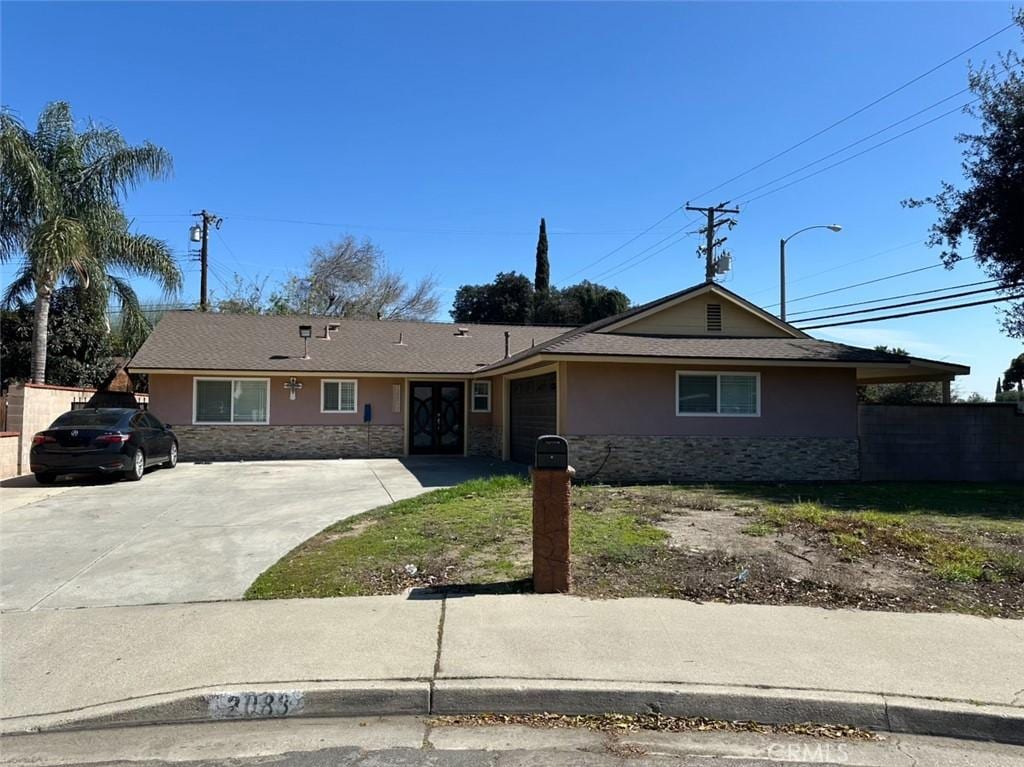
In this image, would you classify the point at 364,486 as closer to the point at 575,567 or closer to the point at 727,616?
the point at 575,567

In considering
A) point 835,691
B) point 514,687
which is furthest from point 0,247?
point 835,691

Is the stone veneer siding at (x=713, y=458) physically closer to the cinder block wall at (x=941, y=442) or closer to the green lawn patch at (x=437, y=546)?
the cinder block wall at (x=941, y=442)

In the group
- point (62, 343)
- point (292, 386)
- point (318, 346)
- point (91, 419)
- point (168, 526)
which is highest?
point (62, 343)

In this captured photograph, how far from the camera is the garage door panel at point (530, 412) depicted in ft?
52.8

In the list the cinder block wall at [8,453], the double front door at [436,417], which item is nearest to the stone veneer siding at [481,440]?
the double front door at [436,417]

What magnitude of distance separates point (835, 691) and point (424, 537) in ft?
16.0

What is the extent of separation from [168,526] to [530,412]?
1002 centimetres

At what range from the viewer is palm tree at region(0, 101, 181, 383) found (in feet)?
56.4

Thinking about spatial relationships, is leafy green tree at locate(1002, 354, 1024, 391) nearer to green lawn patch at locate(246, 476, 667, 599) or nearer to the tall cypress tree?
the tall cypress tree

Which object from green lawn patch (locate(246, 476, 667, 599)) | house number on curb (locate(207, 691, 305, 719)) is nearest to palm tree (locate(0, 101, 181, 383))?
green lawn patch (locate(246, 476, 667, 599))

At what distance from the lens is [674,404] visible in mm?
15250

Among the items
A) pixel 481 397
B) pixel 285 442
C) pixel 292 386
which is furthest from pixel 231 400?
pixel 481 397

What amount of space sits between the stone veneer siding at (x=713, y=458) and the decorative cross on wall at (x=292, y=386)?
9453 mm

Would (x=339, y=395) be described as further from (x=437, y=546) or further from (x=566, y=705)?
(x=566, y=705)
